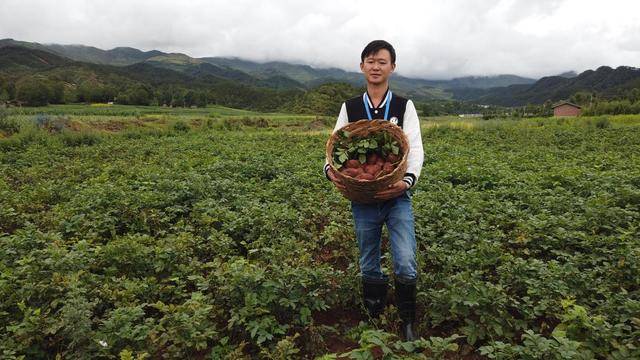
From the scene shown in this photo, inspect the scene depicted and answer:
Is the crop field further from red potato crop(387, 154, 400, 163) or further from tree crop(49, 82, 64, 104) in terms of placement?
tree crop(49, 82, 64, 104)

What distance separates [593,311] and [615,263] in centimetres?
113

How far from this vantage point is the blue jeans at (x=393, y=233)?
3.48 m

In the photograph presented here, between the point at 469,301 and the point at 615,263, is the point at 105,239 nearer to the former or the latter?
the point at 469,301

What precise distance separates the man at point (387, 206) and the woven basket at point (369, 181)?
0.08 meters

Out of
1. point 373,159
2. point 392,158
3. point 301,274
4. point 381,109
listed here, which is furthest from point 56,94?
point 392,158

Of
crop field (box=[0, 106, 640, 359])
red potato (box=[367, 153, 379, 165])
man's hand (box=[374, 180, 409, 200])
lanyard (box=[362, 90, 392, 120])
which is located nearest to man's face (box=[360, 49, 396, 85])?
lanyard (box=[362, 90, 392, 120])

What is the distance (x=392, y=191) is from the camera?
326cm

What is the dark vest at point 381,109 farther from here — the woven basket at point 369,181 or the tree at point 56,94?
the tree at point 56,94

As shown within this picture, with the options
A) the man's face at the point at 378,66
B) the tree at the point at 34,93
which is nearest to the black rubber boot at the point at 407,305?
the man's face at the point at 378,66

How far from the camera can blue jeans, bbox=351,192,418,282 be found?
3.48 meters

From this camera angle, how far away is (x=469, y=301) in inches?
136

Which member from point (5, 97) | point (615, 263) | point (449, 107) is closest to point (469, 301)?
point (615, 263)

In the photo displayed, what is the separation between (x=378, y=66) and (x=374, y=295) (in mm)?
2232

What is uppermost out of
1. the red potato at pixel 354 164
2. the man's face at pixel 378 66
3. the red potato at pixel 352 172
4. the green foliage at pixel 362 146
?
the man's face at pixel 378 66
